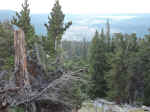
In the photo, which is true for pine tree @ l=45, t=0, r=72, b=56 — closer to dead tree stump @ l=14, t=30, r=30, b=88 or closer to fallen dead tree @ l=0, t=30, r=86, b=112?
fallen dead tree @ l=0, t=30, r=86, b=112

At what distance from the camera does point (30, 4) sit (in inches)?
559

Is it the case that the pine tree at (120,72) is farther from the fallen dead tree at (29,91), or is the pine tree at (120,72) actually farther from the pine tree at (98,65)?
the fallen dead tree at (29,91)

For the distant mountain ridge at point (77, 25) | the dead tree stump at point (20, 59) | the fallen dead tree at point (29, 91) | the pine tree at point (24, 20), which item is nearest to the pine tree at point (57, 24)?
the distant mountain ridge at point (77, 25)

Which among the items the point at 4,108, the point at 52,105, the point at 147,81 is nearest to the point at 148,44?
the point at 147,81

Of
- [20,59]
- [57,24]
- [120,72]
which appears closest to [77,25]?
[120,72]

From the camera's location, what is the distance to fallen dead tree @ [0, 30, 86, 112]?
166 inches

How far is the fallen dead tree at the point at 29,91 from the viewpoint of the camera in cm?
423

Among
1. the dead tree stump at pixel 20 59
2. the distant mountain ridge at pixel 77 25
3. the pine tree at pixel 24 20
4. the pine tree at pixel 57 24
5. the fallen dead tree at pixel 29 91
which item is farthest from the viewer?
the distant mountain ridge at pixel 77 25

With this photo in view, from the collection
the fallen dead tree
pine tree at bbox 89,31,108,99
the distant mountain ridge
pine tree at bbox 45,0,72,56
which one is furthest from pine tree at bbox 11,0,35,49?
pine tree at bbox 89,31,108,99

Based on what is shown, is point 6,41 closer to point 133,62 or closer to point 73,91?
point 73,91

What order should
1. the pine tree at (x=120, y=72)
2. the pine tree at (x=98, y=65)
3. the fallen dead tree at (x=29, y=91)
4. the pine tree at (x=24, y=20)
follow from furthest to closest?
1. the pine tree at (x=98, y=65)
2. the pine tree at (x=120, y=72)
3. the pine tree at (x=24, y=20)
4. the fallen dead tree at (x=29, y=91)

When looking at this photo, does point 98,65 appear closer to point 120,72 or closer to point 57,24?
point 120,72

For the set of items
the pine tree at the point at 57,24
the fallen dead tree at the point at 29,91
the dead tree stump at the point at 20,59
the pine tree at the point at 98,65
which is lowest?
the pine tree at the point at 98,65

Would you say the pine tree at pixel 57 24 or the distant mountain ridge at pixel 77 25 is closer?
the pine tree at pixel 57 24
